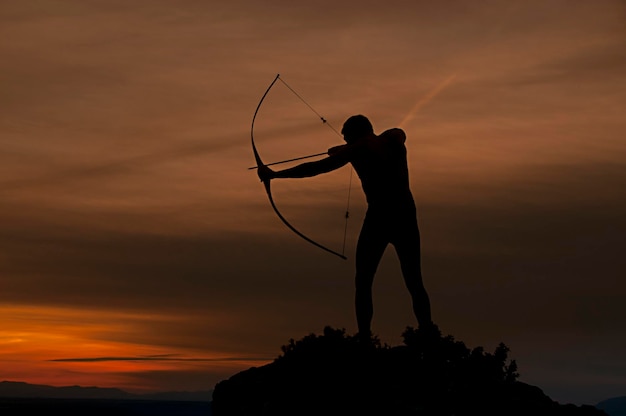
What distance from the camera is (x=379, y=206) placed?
63.6 ft

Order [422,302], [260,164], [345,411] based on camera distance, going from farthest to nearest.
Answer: [260,164]
[422,302]
[345,411]

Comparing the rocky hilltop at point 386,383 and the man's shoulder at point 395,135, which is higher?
the man's shoulder at point 395,135

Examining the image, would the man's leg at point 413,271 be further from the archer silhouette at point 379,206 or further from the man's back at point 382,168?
the man's back at point 382,168

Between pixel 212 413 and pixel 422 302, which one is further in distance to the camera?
pixel 212 413

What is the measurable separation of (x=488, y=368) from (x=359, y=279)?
3146mm

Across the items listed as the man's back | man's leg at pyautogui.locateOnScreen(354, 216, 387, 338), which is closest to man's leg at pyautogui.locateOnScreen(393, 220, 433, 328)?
man's leg at pyautogui.locateOnScreen(354, 216, 387, 338)

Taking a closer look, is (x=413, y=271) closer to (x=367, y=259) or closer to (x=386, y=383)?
(x=367, y=259)

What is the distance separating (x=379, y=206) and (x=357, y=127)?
1512 millimetres

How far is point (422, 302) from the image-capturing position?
19.4 meters

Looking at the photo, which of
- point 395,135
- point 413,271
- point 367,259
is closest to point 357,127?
point 395,135

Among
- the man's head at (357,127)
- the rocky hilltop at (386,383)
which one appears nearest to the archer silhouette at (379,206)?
the man's head at (357,127)

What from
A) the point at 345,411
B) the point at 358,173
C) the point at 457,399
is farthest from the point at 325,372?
the point at 358,173

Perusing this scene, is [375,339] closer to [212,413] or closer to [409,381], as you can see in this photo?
[409,381]

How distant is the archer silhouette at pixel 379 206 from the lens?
63.2ft
